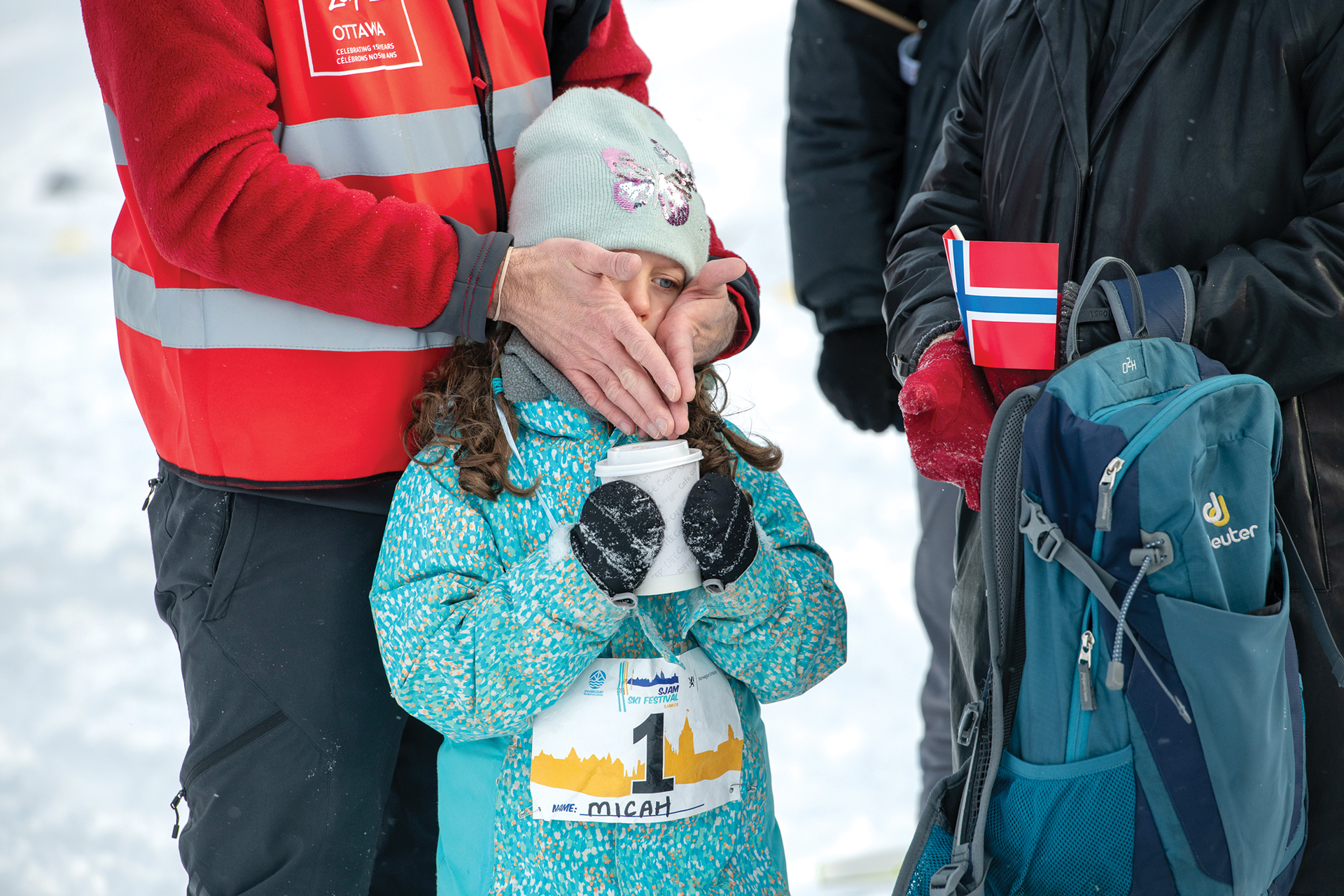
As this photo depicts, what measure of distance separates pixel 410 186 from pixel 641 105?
1.31 ft

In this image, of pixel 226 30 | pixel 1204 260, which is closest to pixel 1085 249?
pixel 1204 260

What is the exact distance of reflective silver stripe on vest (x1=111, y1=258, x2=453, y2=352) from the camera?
145 cm

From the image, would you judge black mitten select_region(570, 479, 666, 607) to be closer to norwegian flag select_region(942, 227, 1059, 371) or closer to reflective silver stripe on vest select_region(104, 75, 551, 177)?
norwegian flag select_region(942, 227, 1059, 371)

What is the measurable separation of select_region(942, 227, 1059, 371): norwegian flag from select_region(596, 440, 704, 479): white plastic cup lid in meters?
0.40

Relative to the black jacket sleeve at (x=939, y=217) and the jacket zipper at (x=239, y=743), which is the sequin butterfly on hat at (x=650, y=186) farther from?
the jacket zipper at (x=239, y=743)

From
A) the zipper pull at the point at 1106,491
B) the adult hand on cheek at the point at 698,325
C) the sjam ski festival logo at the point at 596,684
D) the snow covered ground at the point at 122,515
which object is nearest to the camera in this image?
the zipper pull at the point at 1106,491

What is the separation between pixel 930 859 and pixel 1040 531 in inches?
17.0

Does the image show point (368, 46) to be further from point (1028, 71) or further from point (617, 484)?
point (1028, 71)

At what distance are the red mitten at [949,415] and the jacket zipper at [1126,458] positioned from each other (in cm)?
19

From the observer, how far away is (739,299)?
1732 mm

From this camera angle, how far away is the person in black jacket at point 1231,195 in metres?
1.36

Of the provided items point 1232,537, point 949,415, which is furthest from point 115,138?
point 1232,537

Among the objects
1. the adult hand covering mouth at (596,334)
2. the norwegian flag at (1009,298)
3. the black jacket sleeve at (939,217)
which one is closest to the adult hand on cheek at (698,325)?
the adult hand covering mouth at (596,334)

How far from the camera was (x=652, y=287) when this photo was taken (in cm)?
161
